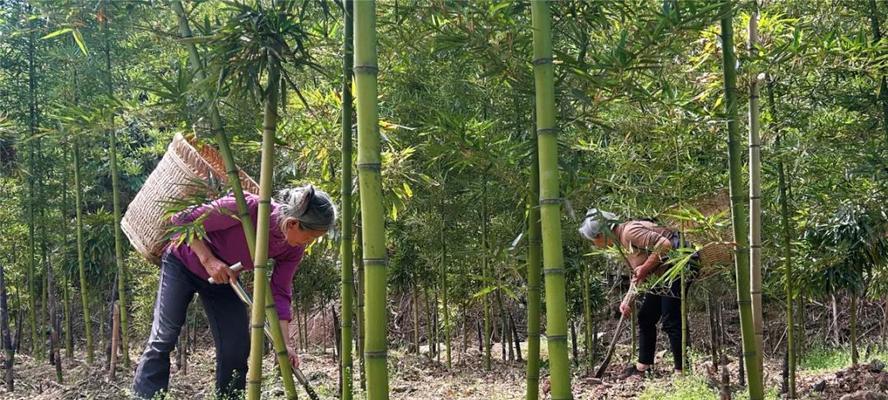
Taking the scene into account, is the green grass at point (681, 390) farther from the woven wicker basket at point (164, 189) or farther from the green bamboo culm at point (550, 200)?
the green bamboo culm at point (550, 200)

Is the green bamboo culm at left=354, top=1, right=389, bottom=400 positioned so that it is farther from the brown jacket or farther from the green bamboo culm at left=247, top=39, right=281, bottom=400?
the brown jacket

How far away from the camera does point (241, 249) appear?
12.3 feet

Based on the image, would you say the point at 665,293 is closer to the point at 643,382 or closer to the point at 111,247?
the point at 643,382

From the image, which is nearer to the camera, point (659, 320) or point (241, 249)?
point (241, 249)

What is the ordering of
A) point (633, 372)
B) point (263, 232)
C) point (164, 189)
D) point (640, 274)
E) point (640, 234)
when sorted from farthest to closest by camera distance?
point (633, 372)
point (640, 274)
point (640, 234)
point (164, 189)
point (263, 232)

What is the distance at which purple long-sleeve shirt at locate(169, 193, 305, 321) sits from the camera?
11.4ft

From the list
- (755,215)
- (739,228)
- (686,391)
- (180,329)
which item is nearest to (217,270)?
(180,329)

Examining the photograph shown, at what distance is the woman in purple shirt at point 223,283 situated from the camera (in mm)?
3361

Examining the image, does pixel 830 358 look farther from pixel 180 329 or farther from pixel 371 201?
pixel 371 201

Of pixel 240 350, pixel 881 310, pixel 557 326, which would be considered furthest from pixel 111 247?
pixel 881 310

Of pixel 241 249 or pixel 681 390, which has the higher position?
pixel 241 249

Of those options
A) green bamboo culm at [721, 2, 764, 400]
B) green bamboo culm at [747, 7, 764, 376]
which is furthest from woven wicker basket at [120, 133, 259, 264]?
green bamboo culm at [747, 7, 764, 376]

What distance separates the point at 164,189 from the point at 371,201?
5.64 feet

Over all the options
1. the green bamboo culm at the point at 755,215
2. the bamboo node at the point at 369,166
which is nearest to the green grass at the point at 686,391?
the green bamboo culm at the point at 755,215
